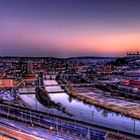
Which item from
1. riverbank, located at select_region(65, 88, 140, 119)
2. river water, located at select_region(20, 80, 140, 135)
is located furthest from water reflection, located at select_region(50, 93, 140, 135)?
riverbank, located at select_region(65, 88, 140, 119)

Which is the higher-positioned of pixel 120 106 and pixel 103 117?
pixel 120 106

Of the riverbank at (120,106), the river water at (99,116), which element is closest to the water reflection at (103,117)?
the river water at (99,116)

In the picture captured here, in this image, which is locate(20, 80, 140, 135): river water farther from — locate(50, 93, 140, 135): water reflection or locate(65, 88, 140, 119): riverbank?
locate(65, 88, 140, 119): riverbank

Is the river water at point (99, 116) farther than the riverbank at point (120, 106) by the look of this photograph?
No

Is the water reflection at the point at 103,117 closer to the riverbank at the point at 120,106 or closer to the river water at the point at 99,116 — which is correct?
the river water at the point at 99,116

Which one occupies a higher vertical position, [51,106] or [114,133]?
[114,133]

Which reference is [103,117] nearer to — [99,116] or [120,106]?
[99,116]

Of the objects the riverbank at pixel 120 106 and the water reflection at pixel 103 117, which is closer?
the water reflection at pixel 103 117

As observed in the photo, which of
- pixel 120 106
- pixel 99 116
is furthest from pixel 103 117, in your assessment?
pixel 120 106

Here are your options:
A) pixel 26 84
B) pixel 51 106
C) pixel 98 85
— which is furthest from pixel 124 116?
pixel 26 84

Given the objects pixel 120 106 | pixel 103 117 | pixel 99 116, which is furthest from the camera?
pixel 120 106

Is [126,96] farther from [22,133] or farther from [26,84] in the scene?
[22,133]
